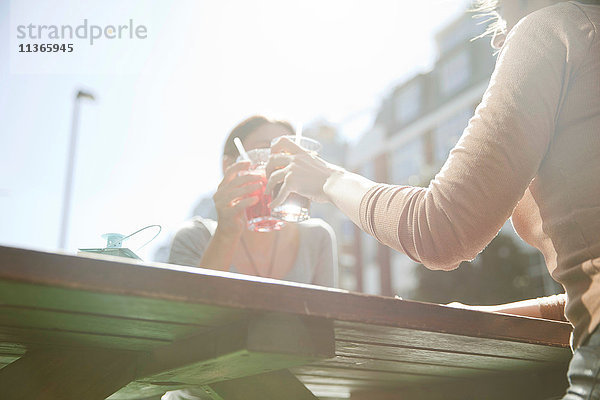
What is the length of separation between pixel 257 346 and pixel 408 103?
2489 cm

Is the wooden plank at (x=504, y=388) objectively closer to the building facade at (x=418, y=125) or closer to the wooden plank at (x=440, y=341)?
the wooden plank at (x=440, y=341)

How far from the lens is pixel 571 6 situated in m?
1.19

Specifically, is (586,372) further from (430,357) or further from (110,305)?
(110,305)

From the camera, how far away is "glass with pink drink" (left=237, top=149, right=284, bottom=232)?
7.66 ft

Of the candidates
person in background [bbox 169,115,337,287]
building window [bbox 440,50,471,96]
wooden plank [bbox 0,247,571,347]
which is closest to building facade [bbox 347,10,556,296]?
building window [bbox 440,50,471,96]

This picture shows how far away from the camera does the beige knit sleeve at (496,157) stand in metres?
1.08

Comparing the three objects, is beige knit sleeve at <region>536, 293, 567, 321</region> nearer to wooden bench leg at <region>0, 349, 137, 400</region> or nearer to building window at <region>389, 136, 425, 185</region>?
wooden bench leg at <region>0, 349, 137, 400</region>

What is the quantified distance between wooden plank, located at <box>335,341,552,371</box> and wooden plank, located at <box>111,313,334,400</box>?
0.25 m

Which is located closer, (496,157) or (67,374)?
(496,157)

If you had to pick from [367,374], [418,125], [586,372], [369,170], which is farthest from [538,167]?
[369,170]

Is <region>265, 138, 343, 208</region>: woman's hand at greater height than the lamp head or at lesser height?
greater

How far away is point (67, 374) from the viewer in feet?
4.08

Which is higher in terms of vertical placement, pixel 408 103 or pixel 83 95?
pixel 408 103

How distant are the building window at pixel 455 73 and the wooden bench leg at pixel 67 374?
21.8 m
